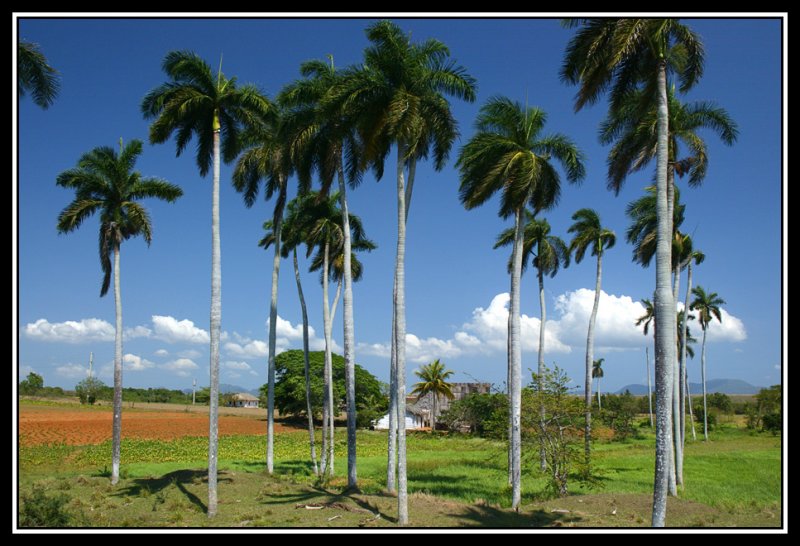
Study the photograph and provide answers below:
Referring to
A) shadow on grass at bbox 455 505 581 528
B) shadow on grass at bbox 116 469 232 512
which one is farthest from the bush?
shadow on grass at bbox 455 505 581 528

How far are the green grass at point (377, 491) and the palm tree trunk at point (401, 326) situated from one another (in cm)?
115

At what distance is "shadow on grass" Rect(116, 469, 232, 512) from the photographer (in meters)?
21.2

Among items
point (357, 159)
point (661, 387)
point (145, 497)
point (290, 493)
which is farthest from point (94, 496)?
point (661, 387)

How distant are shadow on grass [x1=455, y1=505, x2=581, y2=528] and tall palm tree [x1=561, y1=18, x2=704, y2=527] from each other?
12.5ft

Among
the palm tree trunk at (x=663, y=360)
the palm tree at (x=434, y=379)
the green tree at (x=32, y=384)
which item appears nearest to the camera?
the palm tree trunk at (x=663, y=360)

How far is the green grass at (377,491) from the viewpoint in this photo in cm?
1795

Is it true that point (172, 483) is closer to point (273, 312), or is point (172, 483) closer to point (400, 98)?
point (273, 312)

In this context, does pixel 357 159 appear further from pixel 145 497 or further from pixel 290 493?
pixel 145 497

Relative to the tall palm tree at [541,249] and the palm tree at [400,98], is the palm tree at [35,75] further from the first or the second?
the tall palm tree at [541,249]

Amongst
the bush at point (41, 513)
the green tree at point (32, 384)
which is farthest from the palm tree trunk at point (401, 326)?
the green tree at point (32, 384)

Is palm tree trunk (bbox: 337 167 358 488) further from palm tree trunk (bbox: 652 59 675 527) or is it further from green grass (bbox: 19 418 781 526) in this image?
palm tree trunk (bbox: 652 59 675 527)

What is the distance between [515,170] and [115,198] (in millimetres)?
17080

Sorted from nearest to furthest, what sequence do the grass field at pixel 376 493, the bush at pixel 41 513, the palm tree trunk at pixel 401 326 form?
the bush at pixel 41 513, the palm tree trunk at pixel 401 326, the grass field at pixel 376 493

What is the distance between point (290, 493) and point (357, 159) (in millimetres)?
12734
